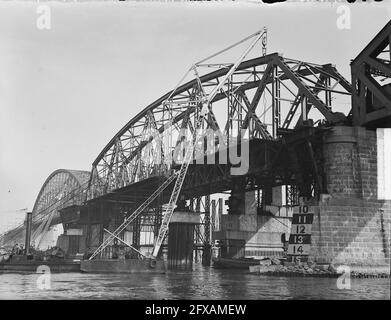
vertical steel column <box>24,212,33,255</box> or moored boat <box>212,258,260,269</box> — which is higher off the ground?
vertical steel column <box>24,212,33,255</box>

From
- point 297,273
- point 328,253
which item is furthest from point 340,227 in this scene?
point 297,273

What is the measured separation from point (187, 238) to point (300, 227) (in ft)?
124

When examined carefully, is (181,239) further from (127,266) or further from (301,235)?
(301,235)

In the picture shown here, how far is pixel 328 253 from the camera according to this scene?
51219mm

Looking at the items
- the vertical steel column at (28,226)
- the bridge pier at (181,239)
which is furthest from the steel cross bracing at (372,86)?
the vertical steel column at (28,226)

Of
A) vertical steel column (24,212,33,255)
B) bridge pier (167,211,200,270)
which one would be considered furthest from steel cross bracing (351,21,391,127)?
vertical steel column (24,212,33,255)

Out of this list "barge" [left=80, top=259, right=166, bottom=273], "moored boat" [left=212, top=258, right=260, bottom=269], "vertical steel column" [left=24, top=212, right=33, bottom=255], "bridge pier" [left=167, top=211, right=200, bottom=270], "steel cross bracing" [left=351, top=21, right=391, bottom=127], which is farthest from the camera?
"bridge pier" [left=167, top=211, right=200, bottom=270]

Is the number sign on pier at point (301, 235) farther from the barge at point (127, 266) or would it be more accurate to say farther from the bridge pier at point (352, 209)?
the barge at point (127, 266)

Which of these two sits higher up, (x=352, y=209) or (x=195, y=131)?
(x=195, y=131)

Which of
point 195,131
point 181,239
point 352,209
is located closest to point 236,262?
point 181,239

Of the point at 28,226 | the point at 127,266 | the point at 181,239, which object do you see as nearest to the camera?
the point at 127,266

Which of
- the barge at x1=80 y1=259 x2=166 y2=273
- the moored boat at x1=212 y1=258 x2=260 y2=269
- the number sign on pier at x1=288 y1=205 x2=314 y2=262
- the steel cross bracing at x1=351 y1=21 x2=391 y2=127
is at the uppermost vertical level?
the steel cross bracing at x1=351 y1=21 x2=391 y2=127

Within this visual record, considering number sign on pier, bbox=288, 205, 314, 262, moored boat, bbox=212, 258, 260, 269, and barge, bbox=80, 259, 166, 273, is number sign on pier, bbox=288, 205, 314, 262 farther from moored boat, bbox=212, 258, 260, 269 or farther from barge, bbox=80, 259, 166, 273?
moored boat, bbox=212, 258, 260, 269
